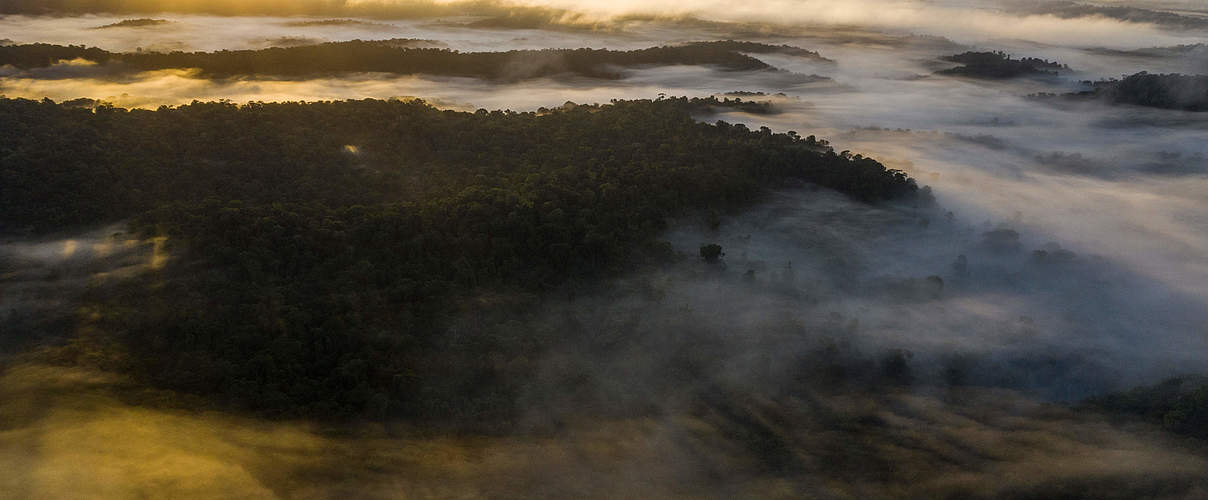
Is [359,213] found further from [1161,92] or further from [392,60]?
[1161,92]

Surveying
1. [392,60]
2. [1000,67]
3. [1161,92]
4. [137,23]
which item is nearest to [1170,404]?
[1161,92]

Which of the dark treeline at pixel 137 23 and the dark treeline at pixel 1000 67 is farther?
the dark treeline at pixel 1000 67

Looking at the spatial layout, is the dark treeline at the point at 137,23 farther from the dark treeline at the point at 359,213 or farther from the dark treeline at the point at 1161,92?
the dark treeline at the point at 1161,92

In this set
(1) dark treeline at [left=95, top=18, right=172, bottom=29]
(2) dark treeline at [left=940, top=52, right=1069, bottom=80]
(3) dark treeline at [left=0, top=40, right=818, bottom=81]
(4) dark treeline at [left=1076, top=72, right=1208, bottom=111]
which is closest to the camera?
(3) dark treeline at [left=0, top=40, right=818, bottom=81]

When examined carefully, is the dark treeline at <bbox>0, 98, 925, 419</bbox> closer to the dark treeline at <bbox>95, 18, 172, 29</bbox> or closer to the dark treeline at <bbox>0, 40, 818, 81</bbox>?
the dark treeline at <bbox>0, 40, 818, 81</bbox>

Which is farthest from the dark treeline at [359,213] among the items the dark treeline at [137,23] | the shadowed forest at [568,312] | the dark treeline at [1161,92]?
the dark treeline at [137,23]

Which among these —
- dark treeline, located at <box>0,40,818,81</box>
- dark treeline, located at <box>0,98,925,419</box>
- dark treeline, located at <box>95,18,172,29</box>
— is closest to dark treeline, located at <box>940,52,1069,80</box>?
dark treeline, located at <box>0,40,818,81</box>

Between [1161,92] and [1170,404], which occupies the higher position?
[1161,92]
